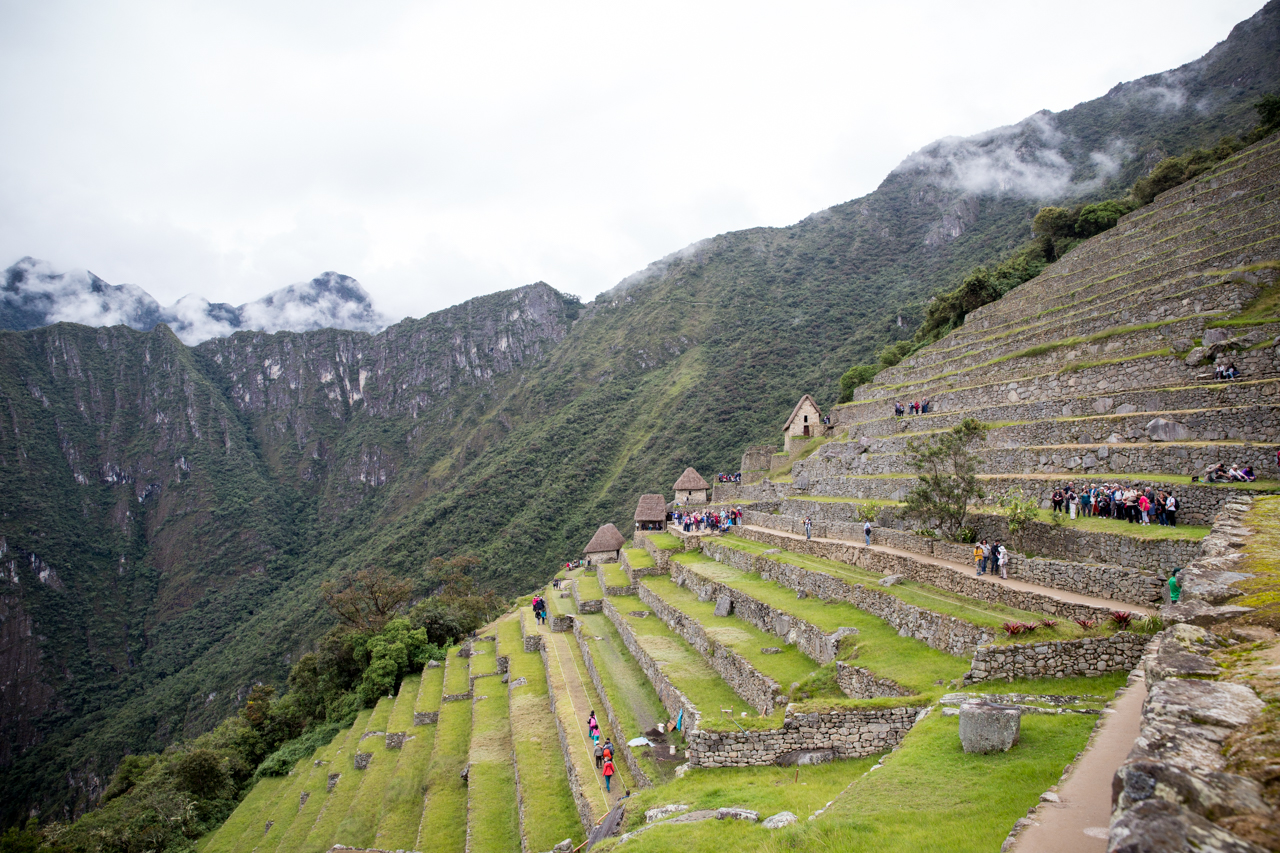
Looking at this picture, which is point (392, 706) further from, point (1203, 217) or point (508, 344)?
point (508, 344)

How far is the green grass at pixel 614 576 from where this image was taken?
1059 inches

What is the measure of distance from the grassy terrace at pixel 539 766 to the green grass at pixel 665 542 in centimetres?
766

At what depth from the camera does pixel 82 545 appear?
5487 inches

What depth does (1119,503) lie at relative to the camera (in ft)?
40.0

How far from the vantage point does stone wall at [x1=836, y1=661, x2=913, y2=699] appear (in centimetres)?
959

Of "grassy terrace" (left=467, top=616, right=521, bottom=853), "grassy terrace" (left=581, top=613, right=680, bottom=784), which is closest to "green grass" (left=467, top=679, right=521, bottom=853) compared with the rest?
"grassy terrace" (left=467, top=616, right=521, bottom=853)

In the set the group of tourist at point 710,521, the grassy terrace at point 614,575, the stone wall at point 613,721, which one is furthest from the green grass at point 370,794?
the group of tourist at point 710,521

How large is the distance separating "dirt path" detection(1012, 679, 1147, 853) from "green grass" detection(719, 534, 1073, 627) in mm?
3487

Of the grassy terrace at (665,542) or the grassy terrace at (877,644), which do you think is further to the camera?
the grassy terrace at (665,542)

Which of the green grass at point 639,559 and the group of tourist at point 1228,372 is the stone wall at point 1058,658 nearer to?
the group of tourist at point 1228,372

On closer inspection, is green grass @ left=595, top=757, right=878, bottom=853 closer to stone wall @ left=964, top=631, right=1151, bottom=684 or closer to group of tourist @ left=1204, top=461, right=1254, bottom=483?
stone wall @ left=964, top=631, right=1151, bottom=684

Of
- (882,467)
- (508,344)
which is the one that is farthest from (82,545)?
(882,467)

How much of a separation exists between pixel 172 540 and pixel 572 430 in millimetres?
117086

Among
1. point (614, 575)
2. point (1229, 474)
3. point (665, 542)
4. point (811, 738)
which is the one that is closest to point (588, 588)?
point (614, 575)
